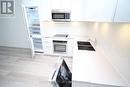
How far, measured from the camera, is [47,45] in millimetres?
3934

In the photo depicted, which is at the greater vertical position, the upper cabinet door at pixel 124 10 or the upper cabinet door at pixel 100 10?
the upper cabinet door at pixel 100 10

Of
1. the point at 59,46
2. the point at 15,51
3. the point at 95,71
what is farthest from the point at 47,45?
the point at 95,71

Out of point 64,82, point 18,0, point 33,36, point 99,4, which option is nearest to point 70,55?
point 33,36

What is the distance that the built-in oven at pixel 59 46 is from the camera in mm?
3781

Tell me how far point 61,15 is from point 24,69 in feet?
6.10

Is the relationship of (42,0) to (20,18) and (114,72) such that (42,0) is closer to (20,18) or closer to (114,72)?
(20,18)

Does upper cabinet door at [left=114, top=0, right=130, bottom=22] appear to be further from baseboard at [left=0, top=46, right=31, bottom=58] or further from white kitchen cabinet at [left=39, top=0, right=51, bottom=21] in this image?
baseboard at [left=0, top=46, right=31, bottom=58]

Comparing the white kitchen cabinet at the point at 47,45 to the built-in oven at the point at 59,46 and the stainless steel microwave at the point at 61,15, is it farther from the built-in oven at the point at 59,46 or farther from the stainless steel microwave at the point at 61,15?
the stainless steel microwave at the point at 61,15

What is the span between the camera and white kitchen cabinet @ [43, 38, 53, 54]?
3.86m

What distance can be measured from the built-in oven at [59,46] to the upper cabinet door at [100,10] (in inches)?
45.5

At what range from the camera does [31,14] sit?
389cm

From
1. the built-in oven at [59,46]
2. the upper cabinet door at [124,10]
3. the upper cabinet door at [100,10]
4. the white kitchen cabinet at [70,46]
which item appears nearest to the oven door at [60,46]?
the built-in oven at [59,46]

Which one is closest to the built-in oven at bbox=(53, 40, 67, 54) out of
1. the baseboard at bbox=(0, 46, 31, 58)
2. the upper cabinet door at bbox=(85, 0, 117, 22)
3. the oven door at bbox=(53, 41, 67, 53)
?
the oven door at bbox=(53, 41, 67, 53)

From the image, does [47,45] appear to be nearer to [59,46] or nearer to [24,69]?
[59,46]
